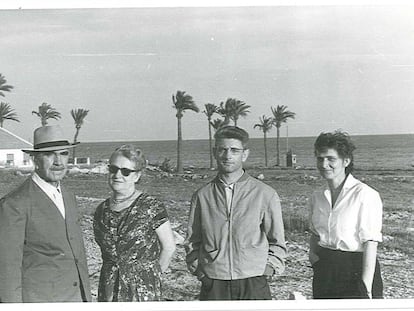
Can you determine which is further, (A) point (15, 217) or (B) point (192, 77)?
(B) point (192, 77)

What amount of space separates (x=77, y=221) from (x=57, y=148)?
46cm

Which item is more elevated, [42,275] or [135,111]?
[135,111]

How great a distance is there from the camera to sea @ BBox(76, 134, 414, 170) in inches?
114

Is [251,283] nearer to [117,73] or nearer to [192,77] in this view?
[192,77]

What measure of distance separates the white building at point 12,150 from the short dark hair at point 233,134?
1.15 meters

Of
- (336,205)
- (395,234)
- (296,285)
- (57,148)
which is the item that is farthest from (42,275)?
(395,234)

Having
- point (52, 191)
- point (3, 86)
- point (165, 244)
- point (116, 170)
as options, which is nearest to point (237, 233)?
point (165, 244)

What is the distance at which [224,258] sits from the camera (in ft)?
9.16

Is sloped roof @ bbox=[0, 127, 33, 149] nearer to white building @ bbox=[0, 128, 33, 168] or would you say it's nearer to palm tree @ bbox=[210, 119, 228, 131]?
white building @ bbox=[0, 128, 33, 168]

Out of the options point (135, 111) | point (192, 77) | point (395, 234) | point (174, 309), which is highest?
point (192, 77)

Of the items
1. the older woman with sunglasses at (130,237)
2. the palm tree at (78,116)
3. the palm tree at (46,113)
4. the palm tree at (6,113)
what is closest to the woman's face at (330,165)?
the older woman with sunglasses at (130,237)

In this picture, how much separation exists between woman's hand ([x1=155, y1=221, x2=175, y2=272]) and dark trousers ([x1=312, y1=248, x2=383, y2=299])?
87 centimetres

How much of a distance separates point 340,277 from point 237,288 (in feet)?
2.03

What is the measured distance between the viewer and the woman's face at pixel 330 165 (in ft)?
9.54
